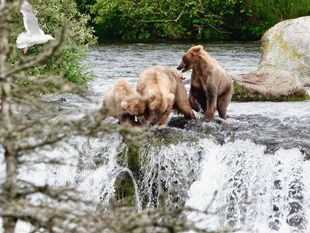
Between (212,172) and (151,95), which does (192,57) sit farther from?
(151,95)

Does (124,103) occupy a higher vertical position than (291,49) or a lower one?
higher

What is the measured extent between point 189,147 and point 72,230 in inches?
290

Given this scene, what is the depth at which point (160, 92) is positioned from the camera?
9.31 m

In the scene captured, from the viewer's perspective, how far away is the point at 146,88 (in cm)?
944

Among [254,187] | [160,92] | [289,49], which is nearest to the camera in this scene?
[160,92]

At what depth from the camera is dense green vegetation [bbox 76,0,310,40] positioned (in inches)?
1380

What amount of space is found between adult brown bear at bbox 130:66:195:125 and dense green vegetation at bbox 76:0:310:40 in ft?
80.2

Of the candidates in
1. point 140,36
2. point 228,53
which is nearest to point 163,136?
point 228,53

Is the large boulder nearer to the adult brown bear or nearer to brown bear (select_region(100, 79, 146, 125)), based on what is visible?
the adult brown bear

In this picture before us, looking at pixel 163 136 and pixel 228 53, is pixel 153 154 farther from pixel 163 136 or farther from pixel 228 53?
pixel 228 53

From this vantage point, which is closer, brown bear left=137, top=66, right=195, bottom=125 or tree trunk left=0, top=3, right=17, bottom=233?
tree trunk left=0, top=3, right=17, bottom=233

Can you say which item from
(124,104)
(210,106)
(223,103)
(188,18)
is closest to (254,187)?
(210,106)

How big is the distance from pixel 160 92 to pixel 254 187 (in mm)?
1662

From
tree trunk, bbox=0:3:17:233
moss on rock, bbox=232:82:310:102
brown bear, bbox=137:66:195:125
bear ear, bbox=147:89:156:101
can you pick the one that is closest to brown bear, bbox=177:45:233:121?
brown bear, bbox=137:66:195:125
